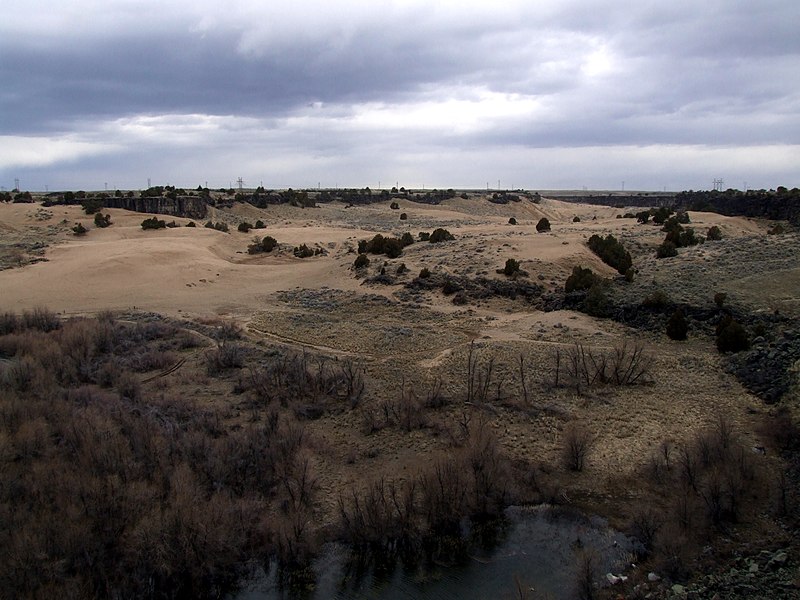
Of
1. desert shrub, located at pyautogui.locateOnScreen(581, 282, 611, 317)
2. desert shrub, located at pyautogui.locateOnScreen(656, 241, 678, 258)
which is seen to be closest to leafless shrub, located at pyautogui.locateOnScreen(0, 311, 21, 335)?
desert shrub, located at pyautogui.locateOnScreen(581, 282, 611, 317)

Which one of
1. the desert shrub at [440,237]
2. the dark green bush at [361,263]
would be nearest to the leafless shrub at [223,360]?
the dark green bush at [361,263]

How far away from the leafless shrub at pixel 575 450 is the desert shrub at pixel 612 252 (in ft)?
51.3

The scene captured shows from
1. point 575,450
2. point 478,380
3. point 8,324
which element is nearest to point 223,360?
point 478,380

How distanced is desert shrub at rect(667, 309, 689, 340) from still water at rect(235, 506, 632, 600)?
10029mm

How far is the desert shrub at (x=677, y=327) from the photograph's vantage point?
19047 mm

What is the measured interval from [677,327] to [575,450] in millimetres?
8684

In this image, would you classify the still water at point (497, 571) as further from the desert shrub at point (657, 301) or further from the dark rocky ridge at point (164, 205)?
the dark rocky ridge at point (164, 205)

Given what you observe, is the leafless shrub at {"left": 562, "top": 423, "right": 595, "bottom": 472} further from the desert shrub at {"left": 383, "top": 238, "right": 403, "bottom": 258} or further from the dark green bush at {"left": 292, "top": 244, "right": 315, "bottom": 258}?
the dark green bush at {"left": 292, "top": 244, "right": 315, "bottom": 258}

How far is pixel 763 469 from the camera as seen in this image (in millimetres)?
11594

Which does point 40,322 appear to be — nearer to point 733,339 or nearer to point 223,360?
point 223,360

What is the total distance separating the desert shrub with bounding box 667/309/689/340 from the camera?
19047mm

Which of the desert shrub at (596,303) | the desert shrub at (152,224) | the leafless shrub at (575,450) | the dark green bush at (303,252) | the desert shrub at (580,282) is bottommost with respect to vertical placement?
the leafless shrub at (575,450)

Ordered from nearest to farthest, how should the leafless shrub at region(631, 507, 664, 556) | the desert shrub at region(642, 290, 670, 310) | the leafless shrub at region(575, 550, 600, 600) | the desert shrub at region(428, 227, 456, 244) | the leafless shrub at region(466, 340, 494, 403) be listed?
the leafless shrub at region(575, 550, 600, 600) < the leafless shrub at region(631, 507, 664, 556) < the leafless shrub at region(466, 340, 494, 403) < the desert shrub at region(642, 290, 670, 310) < the desert shrub at region(428, 227, 456, 244)

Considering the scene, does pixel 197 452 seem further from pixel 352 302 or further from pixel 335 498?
pixel 352 302
